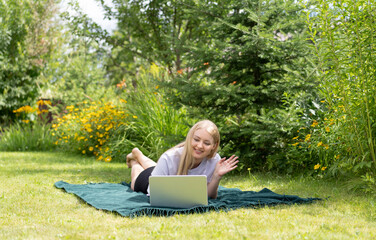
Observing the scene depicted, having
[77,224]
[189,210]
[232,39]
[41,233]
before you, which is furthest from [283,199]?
[232,39]

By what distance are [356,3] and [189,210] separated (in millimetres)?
2353

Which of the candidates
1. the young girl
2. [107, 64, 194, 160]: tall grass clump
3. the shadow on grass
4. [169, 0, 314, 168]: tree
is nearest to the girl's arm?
the young girl

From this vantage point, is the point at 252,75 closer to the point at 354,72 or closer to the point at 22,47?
the point at 354,72

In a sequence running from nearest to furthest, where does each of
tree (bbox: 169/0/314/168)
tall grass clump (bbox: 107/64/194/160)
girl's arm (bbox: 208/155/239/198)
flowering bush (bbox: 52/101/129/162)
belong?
girl's arm (bbox: 208/155/239/198)
tree (bbox: 169/0/314/168)
tall grass clump (bbox: 107/64/194/160)
flowering bush (bbox: 52/101/129/162)

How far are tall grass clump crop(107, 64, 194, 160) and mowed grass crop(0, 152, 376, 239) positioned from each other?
233cm

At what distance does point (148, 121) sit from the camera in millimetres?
7195

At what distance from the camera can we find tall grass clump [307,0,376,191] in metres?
3.71

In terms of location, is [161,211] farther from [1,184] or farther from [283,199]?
[1,184]

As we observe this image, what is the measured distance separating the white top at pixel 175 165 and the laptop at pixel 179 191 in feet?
1.46

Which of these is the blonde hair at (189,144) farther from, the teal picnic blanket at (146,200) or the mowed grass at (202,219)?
the mowed grass at (202,219)

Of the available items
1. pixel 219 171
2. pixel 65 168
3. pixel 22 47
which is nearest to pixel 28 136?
pixel 22 47

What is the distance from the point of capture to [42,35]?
11.3 m

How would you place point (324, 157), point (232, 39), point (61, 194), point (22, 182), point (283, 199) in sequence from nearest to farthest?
point (283, 199) < point (61, 194) < point (324, 157) < point (22, 182) < point (232, 39)

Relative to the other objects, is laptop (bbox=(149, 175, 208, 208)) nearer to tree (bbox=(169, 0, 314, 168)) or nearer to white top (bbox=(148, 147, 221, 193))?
white top (bbox=(148, 147, 221, 193))
